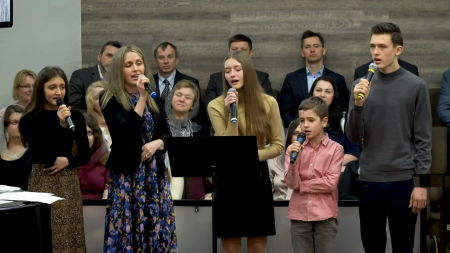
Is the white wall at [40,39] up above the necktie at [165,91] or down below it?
above

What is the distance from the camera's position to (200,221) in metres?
4.61

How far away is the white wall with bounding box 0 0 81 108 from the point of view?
7.01m

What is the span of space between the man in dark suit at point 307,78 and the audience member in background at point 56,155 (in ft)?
7.88

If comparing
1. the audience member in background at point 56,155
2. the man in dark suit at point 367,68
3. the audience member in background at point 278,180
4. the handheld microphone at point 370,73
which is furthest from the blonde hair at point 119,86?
the man in dark suit at point 367,68

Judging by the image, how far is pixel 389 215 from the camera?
3562 millimetres

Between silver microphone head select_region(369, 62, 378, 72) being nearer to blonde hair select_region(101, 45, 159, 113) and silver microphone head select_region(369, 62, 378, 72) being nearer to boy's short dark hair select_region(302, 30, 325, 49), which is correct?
blonde hair select_region(101, 45, 159, 113)

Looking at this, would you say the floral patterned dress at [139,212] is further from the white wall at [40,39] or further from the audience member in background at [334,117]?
the white wall at [40,39]

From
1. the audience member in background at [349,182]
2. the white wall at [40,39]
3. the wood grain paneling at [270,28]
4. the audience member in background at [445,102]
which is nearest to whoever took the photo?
the audience member in background at [349,182]

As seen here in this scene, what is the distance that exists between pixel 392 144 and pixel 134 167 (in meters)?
1.41

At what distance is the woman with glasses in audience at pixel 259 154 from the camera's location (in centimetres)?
382

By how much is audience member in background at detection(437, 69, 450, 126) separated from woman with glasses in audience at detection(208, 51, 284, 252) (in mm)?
2549

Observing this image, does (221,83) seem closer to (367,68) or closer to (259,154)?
(367,68)

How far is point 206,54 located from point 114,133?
3.37m

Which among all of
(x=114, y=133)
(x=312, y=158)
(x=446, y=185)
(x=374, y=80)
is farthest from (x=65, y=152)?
(x=446, y=185)
